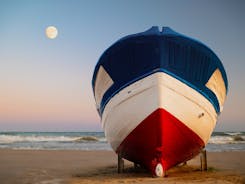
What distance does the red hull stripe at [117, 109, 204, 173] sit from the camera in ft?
18.4

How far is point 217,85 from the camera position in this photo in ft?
22.8

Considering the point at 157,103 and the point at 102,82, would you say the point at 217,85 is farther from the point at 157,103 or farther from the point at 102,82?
the point at 102,82

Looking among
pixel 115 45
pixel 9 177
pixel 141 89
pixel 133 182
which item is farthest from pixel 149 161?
pixel 9 177

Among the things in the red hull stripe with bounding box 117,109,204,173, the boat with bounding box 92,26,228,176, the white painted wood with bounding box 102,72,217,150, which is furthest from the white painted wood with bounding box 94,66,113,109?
the red hull stripe with bounding box 117,109,204,173

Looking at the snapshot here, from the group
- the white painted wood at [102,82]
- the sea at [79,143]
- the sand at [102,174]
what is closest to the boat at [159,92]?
the white painted wood at [102,82]

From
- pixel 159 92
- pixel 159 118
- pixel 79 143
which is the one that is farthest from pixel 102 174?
pixel 79 143

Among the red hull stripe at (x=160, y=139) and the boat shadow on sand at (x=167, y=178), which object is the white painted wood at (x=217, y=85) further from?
the boat shadow on sand at (x=167, y=178)

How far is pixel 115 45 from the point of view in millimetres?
6098

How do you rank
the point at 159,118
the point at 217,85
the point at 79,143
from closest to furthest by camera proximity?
1. the point at 159,118
2. the point at 217,85
3. the point at 79,143

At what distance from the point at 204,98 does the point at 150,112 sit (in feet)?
4.78

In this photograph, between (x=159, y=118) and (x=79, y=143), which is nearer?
(x=159, y=118)

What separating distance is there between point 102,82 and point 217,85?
2709 mm

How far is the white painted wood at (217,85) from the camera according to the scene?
6.54 metres

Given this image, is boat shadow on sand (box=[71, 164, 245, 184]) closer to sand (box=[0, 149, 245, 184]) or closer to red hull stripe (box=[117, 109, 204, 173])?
sand (box=[0, 149, 245, 184])
